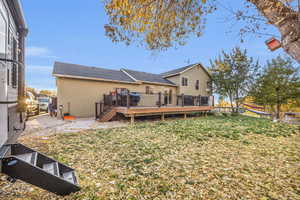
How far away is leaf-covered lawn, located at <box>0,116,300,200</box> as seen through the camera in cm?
192

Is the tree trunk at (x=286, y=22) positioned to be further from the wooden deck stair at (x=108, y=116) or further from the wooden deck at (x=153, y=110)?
the wooden deck stair at (x=108, y=116)

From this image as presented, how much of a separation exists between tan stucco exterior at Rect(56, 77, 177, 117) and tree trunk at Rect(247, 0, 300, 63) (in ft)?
29.5

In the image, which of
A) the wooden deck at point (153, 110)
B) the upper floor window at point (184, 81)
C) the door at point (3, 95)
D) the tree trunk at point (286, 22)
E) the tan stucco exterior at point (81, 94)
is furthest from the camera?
the upper floor window at point (184, 81)

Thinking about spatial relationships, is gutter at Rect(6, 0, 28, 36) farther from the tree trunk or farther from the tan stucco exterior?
the tan stucco exterior

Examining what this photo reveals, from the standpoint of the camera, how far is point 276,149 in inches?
151

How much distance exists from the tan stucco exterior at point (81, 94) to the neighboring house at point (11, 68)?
7506 mm

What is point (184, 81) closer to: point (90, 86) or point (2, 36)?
point (90, 86)

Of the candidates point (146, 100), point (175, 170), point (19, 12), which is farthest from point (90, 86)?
point (175, 170)

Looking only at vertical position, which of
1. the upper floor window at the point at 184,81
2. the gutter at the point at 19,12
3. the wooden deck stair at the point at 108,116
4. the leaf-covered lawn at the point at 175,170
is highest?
the upper floor window at the point at 184,81

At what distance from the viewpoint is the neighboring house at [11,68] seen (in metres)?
1.65

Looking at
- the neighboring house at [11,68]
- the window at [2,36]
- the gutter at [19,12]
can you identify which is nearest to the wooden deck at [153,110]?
the neighboring house at [11,68]

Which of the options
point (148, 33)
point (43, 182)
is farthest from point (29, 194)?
point (148, 33)

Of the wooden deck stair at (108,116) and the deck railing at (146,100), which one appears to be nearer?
the wooden deck stair at (108,116)

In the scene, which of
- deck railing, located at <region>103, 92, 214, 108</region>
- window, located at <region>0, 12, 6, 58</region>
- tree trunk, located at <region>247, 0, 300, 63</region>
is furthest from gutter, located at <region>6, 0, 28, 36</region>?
deck railing, located at <region>103, 92, 214, 108</region>
